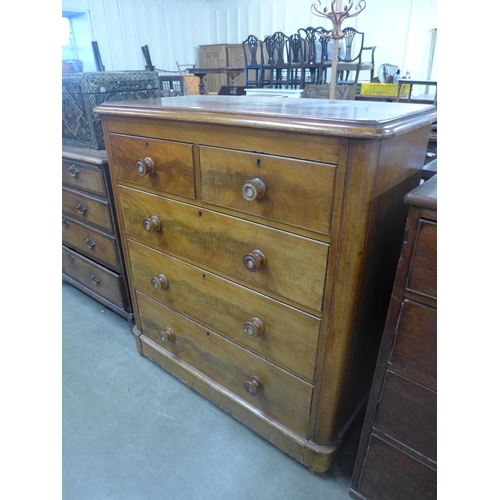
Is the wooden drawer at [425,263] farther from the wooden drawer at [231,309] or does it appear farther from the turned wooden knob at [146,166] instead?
the turned wooden knob at [146,166]

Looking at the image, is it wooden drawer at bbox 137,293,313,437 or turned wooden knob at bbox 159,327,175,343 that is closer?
wooden drawer at bbox 137,293,313,437

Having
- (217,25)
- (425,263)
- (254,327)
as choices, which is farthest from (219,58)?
(425,263)

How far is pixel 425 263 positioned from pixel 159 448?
1061 mm

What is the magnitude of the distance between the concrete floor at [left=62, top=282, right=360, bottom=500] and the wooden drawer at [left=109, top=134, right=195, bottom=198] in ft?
2.73

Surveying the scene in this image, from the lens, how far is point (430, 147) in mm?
1486

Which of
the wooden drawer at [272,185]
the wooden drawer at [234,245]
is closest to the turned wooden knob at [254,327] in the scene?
the wooden drawer at [234,245]

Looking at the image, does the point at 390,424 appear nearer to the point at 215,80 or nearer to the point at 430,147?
the point at 430,147

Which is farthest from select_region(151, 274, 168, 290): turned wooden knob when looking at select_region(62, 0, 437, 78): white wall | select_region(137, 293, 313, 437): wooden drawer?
select_region(62, 0, 437, 78): white wall

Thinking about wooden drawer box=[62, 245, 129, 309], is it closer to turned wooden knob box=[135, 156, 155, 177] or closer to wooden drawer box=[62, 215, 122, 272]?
wooden drawer box=[62, 215, 122, 272]

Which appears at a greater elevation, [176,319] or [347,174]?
[347,174]

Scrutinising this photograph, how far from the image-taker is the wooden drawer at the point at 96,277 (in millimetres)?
1703

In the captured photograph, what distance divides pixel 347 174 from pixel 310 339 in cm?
44

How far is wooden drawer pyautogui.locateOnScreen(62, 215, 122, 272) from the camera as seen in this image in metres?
1.63

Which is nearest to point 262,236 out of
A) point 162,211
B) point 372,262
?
point 372,262
